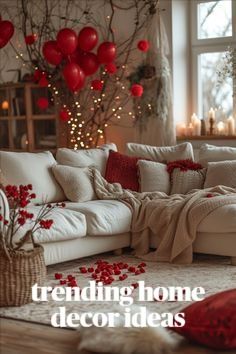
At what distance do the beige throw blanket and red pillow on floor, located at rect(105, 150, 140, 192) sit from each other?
22cm

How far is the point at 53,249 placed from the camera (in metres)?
4.90

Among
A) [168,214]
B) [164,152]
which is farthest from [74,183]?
[164,152]

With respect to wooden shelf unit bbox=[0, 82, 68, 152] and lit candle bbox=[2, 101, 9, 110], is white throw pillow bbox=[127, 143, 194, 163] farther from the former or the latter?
lit candle bbox=[2, 101, 9, 110]

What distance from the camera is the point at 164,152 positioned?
20.9 feet

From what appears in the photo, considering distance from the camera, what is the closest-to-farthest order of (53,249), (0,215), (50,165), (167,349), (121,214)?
(167,349) < (0,215) < (53,249) < (121,214) < (50,165)

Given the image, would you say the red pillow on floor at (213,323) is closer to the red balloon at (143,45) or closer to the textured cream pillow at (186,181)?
the textured cream pillow at (186,181)

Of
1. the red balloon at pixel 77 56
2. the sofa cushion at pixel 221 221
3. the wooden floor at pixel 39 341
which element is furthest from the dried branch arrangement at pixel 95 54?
the wooden floor at pixel 39 341

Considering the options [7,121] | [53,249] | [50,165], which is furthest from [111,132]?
[53,249]

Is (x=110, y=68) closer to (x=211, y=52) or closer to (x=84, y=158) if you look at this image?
(x=211, y=52)

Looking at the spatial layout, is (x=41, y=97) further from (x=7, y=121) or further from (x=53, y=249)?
(x=53, y=249)

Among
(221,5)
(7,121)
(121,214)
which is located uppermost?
(221,5)

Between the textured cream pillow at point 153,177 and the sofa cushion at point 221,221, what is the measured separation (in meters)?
0.96

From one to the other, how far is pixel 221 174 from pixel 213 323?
110 inches

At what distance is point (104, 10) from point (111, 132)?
1408 mm
